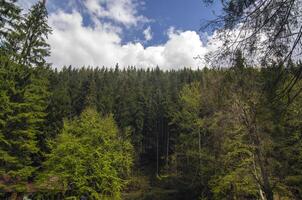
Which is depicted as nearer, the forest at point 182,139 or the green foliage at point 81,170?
the forest at point 182,139

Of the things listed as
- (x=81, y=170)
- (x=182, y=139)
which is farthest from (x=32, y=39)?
(x=182, y=139)

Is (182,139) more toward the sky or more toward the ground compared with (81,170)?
more toward the sky

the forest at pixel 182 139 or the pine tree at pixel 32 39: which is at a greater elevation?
the pine tree at pixel 32 39

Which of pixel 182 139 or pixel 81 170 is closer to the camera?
pixel 81 170

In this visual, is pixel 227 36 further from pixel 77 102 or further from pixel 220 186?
pixel 77 102

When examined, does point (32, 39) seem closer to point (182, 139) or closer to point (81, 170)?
point (81, 170)

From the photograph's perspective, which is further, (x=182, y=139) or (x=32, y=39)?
(x=182, y=139)

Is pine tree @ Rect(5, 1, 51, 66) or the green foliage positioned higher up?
pine tree @ Rect(5, 1, 51, 66)

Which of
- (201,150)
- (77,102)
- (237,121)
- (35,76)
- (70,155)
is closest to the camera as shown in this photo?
(237,121)

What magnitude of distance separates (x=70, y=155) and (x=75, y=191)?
2.40m

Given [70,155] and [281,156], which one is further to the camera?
[70,155]

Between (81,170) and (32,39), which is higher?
(32,39)

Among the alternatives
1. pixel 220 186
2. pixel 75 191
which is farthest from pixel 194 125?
pixel 75 191

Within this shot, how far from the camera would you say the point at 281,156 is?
18.2 m
